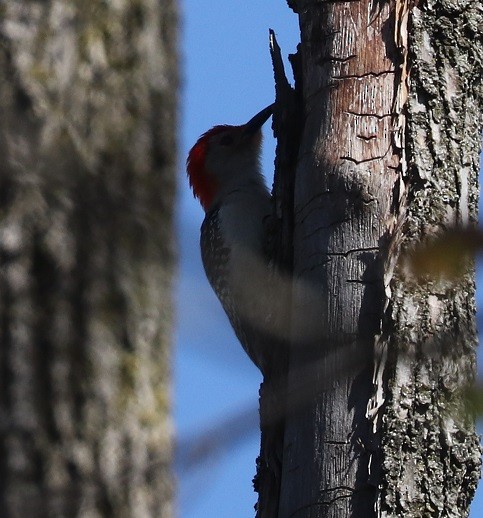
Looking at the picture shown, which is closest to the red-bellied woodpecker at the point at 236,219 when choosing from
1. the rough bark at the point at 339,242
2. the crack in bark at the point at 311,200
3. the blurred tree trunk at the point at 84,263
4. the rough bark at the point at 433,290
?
the crack in bark at the point at 311,200

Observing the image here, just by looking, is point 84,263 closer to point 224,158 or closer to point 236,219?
point 236,219

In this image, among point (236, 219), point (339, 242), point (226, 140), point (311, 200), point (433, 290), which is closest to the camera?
point (433, 290)

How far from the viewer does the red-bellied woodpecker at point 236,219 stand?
6172mm

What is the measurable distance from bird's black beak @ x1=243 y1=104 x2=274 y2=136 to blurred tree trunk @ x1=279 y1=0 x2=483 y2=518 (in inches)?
90.4

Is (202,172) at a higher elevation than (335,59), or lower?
higher

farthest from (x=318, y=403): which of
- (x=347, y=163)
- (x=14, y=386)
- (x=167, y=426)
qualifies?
(x=14, y=386)

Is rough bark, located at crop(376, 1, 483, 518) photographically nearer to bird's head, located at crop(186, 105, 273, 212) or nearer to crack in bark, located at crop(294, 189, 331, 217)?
crack in bark, located at crop(294, 189, 331, 217)

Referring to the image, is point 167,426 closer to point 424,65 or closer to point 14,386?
point 14,386

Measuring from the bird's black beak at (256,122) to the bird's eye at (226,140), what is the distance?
0.13 metres

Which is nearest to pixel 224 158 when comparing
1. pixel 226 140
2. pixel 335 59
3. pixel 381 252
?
pixel 226 140

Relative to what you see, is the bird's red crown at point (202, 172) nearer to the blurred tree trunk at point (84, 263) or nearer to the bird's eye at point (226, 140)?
the bird's eye at point (226, 140)

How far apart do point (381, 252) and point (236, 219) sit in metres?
2.04

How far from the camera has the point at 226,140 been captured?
7797 mm

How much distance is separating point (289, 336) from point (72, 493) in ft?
8.52
